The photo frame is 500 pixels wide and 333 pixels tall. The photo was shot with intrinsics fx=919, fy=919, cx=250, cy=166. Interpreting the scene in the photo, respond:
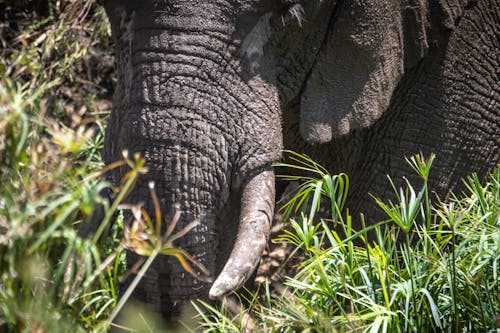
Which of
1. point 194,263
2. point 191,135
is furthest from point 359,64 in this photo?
point 194,263

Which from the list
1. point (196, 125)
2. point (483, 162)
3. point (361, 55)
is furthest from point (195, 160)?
point (483, 162)

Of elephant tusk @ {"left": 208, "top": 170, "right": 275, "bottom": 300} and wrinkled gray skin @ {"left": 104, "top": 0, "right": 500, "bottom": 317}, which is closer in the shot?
elephant tusk @ {"left": 208, "top": 170, "right": 275, "bottom": 300}

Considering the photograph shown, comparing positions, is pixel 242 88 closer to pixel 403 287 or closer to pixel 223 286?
pixel 223 286

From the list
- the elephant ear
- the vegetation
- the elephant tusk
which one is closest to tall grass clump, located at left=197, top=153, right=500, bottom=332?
the vegetation

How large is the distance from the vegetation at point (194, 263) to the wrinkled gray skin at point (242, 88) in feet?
0.41

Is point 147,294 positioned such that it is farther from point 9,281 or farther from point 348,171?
point 348,171

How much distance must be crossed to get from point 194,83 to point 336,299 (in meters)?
0.80

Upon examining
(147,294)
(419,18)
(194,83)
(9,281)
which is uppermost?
(419,18)

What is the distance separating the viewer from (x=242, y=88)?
9.77 feet

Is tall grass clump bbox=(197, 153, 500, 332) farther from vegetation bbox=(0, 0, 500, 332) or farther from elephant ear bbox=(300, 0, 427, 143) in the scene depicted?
elephant ear bbox=(300, 0, 427, 143)

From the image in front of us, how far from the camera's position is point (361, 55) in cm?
338

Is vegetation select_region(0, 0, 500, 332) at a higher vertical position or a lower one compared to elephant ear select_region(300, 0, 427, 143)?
lower

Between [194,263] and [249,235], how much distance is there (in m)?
0.19

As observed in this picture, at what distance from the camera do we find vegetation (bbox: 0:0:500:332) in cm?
191
